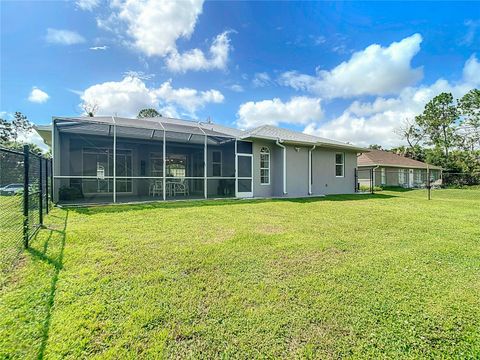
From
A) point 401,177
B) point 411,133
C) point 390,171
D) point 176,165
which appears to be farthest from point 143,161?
point 411,133

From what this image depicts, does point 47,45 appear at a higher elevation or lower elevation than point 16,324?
higher

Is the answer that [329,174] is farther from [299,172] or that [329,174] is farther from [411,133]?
[411,133]

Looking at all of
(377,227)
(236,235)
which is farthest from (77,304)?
(377,227)

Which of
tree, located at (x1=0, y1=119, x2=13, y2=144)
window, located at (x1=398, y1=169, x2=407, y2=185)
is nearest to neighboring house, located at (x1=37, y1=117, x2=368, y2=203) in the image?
window, located at (x1=398, y1=169, x2=407, y2=185)

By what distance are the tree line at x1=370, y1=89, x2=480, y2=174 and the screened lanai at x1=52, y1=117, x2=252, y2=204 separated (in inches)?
1132

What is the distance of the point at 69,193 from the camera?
31.9 ft

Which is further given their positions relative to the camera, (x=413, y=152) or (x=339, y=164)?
(x=413, y=152)

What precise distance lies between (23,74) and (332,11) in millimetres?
17370

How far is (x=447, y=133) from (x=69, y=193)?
42.9 metres

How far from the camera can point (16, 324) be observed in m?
2.18

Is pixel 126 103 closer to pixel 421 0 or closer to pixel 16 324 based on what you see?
pixel 421 0

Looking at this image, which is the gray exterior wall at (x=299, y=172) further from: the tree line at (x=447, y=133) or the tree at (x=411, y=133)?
the tree at (x=411, y=133)

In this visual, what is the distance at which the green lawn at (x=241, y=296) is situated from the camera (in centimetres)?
196

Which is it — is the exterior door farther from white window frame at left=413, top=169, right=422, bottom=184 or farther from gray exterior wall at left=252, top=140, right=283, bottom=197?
white window frame at left=413, top=169, right=422, bottom=184
